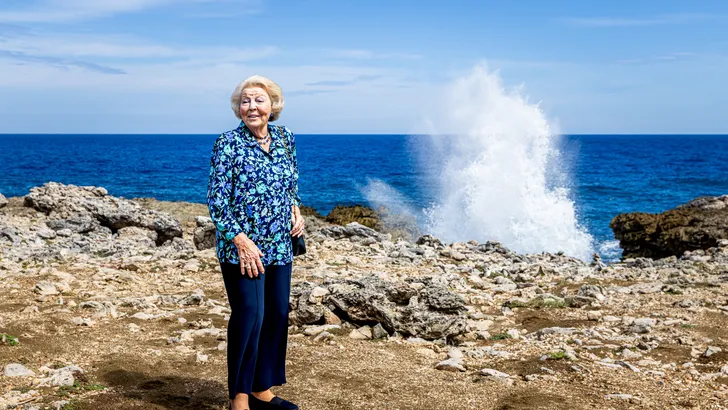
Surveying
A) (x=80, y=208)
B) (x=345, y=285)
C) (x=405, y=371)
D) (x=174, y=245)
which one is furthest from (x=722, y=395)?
(x=80, y=208)

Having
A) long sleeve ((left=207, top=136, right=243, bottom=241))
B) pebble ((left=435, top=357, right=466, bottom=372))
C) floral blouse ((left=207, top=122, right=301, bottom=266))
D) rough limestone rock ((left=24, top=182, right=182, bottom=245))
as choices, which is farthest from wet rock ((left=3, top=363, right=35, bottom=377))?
rough limestone rock ((left=24, top=182, right=182, bottom=245))

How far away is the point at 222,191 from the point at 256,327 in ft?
3.07

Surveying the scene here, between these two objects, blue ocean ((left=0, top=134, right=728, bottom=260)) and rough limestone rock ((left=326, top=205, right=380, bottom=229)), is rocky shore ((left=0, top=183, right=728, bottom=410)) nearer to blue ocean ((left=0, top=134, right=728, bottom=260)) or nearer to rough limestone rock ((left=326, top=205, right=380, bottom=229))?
rough limestone rock ((left=326, top=205, right=380, bottom=229))

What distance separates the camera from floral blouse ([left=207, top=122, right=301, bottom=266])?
448 centimetres

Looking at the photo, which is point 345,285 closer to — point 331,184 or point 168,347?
point 168,347

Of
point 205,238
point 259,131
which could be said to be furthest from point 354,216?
point 259,131

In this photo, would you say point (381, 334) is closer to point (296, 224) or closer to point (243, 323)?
point (296, 224)

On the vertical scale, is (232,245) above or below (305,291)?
above

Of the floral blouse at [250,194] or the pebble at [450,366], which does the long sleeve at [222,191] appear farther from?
the pebble at [450,366]

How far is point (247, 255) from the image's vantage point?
14.6 feet

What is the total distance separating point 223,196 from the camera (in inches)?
176

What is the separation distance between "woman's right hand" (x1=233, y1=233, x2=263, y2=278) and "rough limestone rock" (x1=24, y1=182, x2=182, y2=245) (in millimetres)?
12263

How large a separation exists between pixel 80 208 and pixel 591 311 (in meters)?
12.7

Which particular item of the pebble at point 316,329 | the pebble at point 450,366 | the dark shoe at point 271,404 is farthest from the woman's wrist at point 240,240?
the pebble at point 316,329
